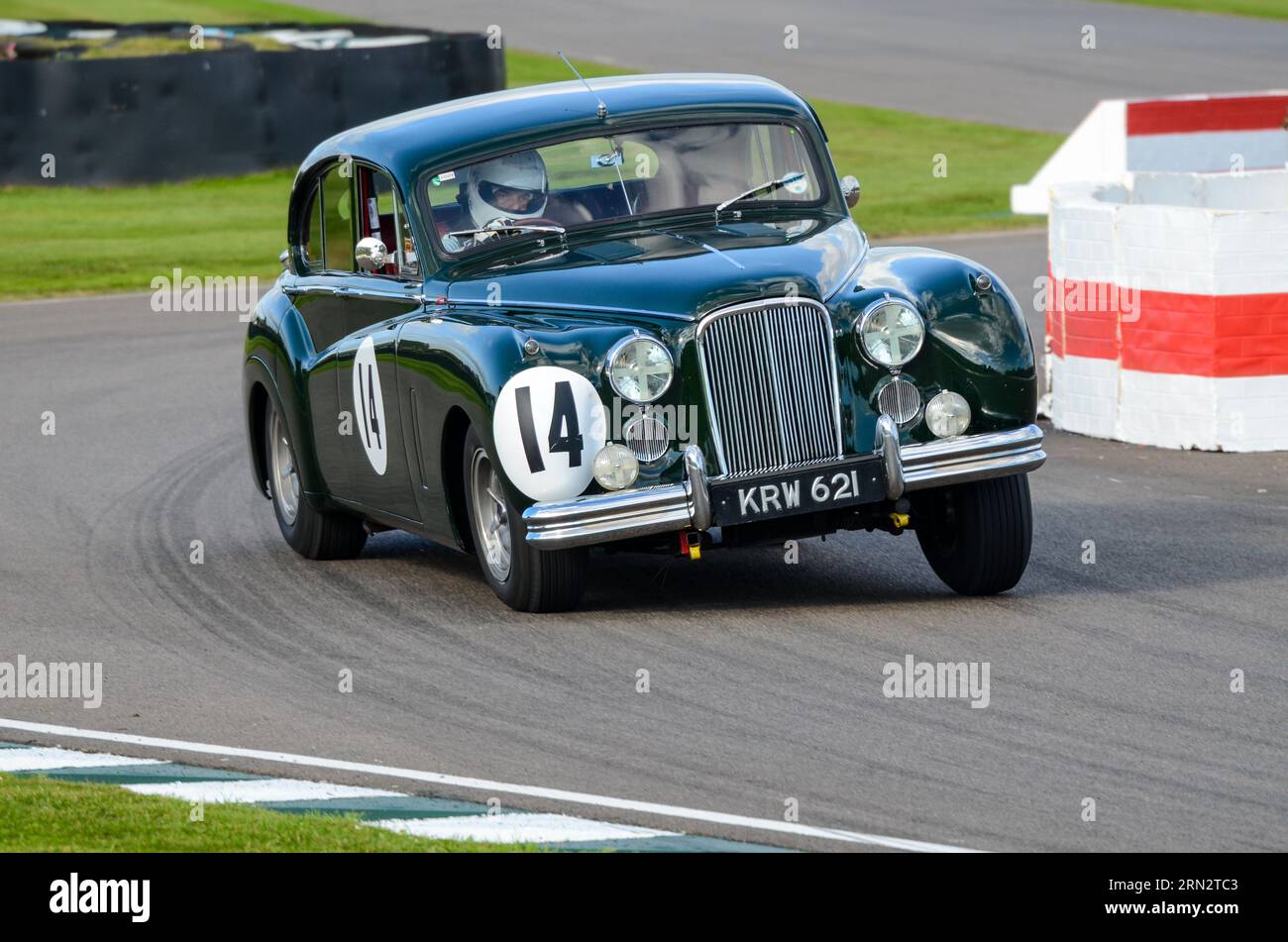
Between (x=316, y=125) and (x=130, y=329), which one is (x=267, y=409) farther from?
(x=316, y=125)

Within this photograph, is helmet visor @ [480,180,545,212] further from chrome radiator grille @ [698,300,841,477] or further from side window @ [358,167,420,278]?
chrome radiator grille @ [698,300,841,477]

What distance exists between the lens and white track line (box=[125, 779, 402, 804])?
20.9 feet

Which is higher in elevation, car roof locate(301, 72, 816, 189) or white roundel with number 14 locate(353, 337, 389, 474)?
car roof locate(301, 72, 816, 189)

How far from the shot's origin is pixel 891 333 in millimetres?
8336

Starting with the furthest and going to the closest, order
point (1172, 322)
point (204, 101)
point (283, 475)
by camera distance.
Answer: point (204, 101) < point (1172, 322) < point (283, 475)

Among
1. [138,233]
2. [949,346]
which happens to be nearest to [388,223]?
[949,346]

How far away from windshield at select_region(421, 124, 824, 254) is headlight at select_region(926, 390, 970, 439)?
54.2 inches

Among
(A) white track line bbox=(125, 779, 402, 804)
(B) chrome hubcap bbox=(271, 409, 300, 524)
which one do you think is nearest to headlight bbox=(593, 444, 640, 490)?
(A) white track line bbox=(125, 779, 402, 804)

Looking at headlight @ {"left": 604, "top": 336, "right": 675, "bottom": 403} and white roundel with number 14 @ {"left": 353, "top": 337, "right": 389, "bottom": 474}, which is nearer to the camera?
headlight @ {"left": 604, "top": 336, "right": 675, "bottom": 403}

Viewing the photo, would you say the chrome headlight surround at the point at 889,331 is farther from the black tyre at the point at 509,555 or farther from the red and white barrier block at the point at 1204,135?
the red and white barrier block at the point at 1204,135

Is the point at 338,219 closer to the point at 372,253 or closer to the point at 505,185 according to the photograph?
the point at 372,253

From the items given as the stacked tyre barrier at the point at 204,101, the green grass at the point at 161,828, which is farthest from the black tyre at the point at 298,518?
the stacked tyre barrier at the point at 204,101

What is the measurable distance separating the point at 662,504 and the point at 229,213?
19.2 metres

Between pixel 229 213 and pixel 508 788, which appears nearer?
pixel 508 788
